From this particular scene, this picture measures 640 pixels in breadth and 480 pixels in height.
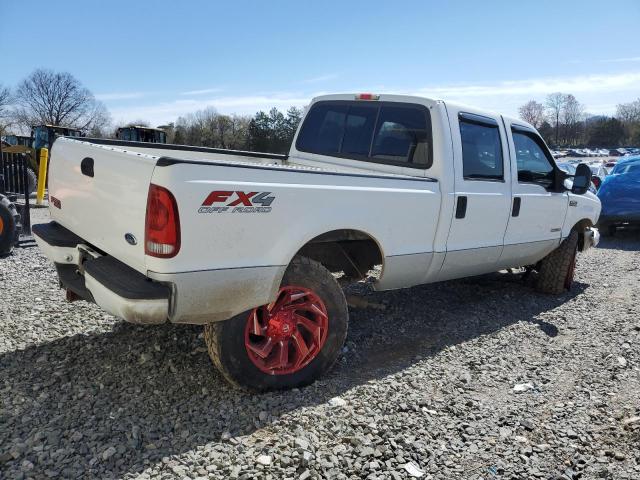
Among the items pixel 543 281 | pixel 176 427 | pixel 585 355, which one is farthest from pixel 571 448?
pixel 543 281

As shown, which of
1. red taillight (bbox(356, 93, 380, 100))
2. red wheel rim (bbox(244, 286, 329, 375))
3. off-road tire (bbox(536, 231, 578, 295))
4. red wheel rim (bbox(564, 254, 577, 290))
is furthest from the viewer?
red wheel rim (bbox(564, 254, 577, 290))

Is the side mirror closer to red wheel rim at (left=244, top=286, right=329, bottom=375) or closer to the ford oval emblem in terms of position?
red wheel rim at (left=244, top=286, right=329, bottom=375)

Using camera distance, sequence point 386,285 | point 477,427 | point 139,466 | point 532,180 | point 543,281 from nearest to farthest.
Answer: point 139,466, point 477,427, point 386,285, point 532,180, point 543,281

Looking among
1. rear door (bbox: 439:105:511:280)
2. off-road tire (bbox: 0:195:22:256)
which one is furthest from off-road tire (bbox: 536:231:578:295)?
off-road tire (bbox: 0:195:22:256)

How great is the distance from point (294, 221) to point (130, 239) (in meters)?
0.93

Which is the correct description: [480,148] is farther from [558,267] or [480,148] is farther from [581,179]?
[558,267]

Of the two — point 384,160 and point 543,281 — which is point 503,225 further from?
point 543,281

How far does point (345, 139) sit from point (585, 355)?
275 centimetres

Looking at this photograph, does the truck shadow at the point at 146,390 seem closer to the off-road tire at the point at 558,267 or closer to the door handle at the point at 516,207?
the door handle at the point at 516,207

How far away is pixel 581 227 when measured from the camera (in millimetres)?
6430

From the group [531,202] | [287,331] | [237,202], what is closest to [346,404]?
[287,331]

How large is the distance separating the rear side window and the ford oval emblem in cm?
269

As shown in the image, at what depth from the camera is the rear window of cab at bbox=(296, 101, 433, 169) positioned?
14.3 feet

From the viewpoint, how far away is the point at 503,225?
16.0ft
